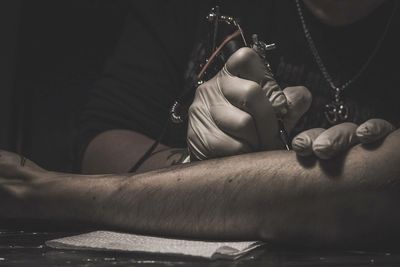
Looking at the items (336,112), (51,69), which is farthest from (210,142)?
(51,69)

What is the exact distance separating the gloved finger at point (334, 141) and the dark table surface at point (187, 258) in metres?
0.09

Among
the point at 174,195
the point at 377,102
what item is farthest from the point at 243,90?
the point at 377,102

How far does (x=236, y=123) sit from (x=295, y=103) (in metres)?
0.07

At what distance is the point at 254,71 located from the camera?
83 cm

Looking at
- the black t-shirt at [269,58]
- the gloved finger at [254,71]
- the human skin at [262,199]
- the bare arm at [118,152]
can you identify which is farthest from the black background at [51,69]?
Answer: the gloved finger at [254,71]

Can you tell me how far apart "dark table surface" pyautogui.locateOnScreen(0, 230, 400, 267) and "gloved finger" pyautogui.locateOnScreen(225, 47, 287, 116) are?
0.47 ft

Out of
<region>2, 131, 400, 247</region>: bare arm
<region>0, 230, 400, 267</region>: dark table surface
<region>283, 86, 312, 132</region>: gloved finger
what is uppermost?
<region>283, 86, 312, 132</region>: gloved finger

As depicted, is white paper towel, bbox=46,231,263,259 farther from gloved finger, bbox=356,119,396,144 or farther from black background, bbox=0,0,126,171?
black background, bbox=0,0,126,171

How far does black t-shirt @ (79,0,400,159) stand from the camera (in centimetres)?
114

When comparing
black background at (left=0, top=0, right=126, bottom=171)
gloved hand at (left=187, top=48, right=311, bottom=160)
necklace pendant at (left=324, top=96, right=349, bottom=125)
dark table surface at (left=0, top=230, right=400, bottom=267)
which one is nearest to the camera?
dark table surface at (left=0, top=230, right=400, bottom=267)

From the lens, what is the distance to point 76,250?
79 cm

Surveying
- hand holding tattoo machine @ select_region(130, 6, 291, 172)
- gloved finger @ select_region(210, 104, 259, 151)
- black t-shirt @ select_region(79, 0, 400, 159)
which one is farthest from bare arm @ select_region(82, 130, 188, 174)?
gloved finger @ select_region(210, 104, 259, 151)

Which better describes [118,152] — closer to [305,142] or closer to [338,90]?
[338,90]

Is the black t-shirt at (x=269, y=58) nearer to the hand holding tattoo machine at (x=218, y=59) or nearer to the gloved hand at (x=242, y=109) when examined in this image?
the hand holding tattoo machine at (x=218, y=59)
